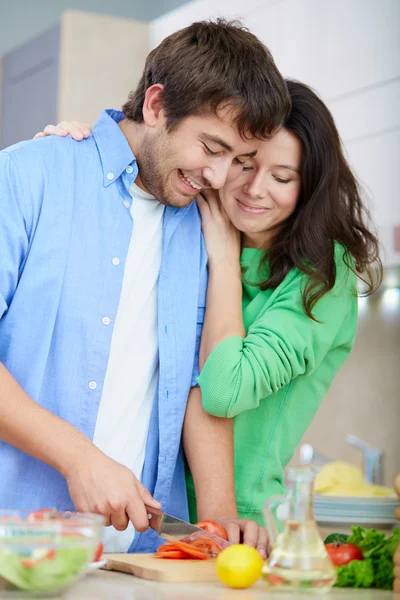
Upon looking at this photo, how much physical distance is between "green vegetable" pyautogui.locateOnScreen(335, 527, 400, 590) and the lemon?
12cm

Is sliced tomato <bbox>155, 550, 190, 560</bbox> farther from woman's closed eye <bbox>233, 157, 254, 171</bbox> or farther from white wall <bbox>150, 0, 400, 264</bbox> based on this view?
white wall <bbox>150, 0, 400, 264</bbox>

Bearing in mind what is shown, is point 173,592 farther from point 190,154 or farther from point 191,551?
point 190,154

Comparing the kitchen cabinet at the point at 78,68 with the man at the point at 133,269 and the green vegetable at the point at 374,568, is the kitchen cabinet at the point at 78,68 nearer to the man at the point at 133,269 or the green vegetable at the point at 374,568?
the man at the point at 133,269

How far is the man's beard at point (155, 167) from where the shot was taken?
1.68 metres

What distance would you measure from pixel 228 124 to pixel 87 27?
6.35 feet

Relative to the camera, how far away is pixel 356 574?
109cm

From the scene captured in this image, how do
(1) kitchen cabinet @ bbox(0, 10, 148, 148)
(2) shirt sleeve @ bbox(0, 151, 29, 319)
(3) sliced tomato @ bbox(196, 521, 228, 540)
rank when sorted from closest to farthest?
1. (3) sliced tomato @ bbox(196, 521, 228, 540)
2. (2) shirt sleeve @ bbox(0, 151, 29, 319)
3. (1) kitchen cabinet @ bbox(0, 10, 148, 148)

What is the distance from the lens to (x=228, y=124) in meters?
1.63

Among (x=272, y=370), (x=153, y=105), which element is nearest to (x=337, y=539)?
(x=272, y=370)

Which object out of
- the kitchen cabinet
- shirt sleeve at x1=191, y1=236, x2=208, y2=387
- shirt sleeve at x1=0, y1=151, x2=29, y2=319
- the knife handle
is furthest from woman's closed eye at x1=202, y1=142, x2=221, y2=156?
the kitchen cabinet

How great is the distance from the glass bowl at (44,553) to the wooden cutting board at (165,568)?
174 millimetres

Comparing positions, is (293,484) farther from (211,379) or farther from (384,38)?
(384,38)

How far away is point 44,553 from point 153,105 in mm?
1010

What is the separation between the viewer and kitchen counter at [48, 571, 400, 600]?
3.26 feet
